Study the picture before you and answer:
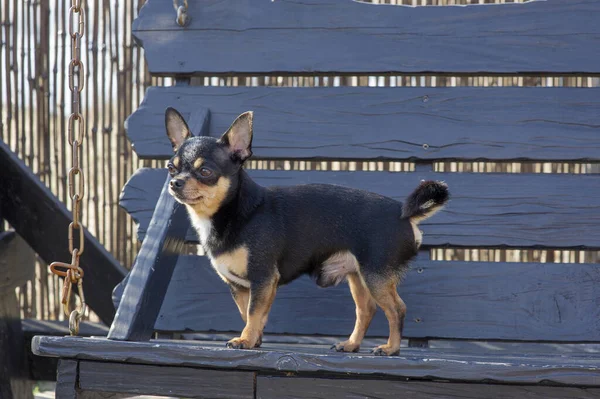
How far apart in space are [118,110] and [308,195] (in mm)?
2752

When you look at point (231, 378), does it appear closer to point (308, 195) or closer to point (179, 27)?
point (308, 195)

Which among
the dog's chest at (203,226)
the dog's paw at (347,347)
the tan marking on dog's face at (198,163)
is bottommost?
the dog's paw at (347,347)

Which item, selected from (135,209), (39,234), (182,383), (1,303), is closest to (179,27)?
(135,209)

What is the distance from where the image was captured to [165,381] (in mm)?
2727

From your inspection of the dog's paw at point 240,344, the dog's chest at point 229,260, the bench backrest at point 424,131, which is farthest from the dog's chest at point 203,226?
the bench backrest at point 424,131

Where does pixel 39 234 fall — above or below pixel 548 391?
below

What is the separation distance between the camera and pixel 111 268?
4672 mm

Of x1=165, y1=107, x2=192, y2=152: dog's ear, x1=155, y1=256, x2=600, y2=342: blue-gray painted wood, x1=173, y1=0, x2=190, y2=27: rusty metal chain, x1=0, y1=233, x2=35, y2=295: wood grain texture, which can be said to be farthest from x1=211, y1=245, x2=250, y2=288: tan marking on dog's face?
x1=0, y1=233, x2=35, y2=295: wood grain texture

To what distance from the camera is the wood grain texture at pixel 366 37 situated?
3971mm

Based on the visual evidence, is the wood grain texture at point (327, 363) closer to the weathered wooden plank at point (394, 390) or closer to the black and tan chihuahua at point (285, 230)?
the weathered wooden plank at point (394, 390)

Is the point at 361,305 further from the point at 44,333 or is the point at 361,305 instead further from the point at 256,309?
the point at 44,333

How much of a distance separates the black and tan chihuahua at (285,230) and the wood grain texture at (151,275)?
12.1 inches

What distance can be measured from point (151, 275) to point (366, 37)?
168 cm

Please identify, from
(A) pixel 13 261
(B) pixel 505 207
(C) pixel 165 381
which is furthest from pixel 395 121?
(A) pixel 13 261
